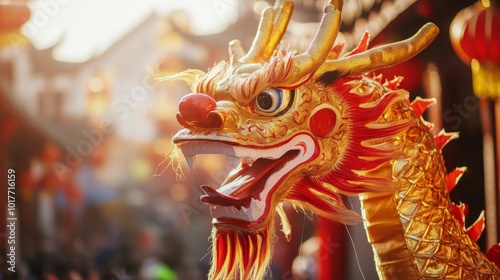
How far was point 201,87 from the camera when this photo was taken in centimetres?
140

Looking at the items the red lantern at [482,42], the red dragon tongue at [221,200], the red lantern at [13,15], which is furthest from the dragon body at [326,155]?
the red lantern at [13,15]

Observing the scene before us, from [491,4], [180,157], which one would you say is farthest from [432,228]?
[491,4]

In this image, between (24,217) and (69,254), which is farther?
(24,217)

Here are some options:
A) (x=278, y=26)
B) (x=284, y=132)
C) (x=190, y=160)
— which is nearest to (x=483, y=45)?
(x=278, y=26)

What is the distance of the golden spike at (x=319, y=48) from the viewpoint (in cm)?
135

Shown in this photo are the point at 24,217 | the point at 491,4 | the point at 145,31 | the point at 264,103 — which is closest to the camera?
the point at 264,103

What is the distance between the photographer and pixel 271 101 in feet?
4.43

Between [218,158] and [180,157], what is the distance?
3.21m

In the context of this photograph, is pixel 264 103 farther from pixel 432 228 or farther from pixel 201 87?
pixel 432 228

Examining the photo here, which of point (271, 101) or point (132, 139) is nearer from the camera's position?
point (271, 101)

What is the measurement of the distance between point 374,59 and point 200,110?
1.04 feet

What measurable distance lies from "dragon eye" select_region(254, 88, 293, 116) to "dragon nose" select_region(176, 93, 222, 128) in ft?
0.27

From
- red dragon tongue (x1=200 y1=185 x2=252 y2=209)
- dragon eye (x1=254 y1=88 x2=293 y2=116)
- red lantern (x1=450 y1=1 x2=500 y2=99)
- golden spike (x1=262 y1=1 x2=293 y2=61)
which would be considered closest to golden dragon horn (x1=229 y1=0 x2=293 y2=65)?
golden spike (x1=262 y1=1 x2=293 y2=61)

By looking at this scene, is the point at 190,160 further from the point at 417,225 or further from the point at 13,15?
the point at 13,15
